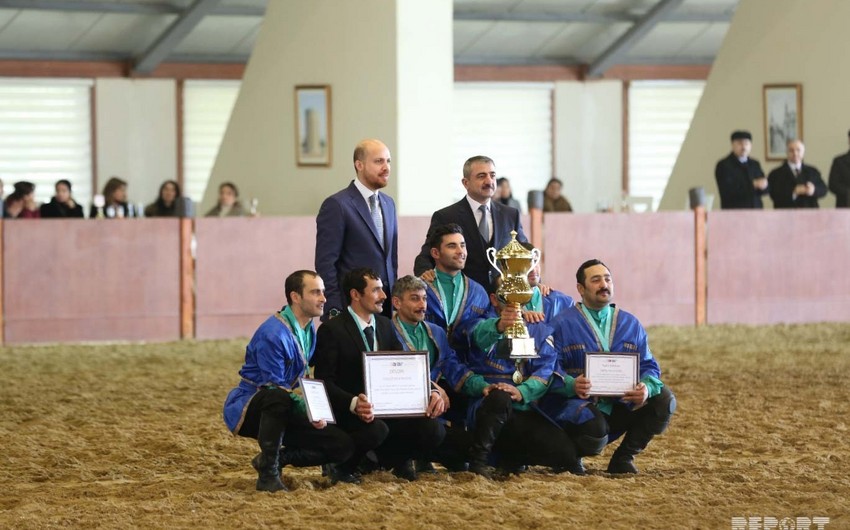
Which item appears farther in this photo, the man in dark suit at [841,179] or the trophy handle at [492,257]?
the man in dark suit at [841,179]

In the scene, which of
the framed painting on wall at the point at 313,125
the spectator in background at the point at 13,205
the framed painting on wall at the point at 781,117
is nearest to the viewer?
the spectator in background at the point at 13,205

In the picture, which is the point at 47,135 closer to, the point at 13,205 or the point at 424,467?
the point at 13,205

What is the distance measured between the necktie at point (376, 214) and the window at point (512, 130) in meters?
14.5

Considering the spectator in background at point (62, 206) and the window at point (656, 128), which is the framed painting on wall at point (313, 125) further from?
the window at point (656, 128)

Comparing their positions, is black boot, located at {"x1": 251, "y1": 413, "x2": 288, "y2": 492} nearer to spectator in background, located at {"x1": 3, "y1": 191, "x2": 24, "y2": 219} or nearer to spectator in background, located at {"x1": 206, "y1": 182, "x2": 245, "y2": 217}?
spectator in background, located at {"x1": 3, "y1": 191, "x2": 24, "y2": 219}

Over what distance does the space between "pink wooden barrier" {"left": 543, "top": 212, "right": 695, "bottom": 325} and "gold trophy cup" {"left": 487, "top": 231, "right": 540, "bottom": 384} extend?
7.18 meters

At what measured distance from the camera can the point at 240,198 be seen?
15.1 metres

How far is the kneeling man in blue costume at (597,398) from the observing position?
6047mm

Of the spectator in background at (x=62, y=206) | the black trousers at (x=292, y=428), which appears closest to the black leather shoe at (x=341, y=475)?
the black trousers at (x=292, y=428)

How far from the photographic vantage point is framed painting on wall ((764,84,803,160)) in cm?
1516

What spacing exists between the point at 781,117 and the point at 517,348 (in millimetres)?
10266

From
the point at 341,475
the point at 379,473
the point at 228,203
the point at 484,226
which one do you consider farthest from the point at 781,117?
the point at 341,475

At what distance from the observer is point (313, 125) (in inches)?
563

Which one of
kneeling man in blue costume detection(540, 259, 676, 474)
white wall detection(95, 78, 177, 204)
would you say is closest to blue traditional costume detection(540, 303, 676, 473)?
kneeling man in blue costume detection(540, 259, 676, 474)
